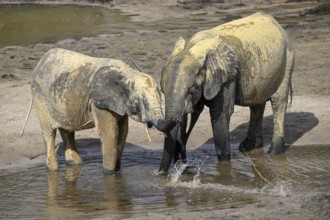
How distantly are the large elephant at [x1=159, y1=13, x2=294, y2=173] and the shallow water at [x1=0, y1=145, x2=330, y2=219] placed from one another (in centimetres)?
33

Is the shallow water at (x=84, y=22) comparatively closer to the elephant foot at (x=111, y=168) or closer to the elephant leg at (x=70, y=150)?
the elephant leg at (x=70, y=150)

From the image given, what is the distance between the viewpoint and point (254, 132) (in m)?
13.2

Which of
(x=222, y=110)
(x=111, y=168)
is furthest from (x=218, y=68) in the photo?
(x=111, y=168)

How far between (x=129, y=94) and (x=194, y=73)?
799mm

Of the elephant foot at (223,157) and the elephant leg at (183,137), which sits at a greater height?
the elephant leg at (183,137)

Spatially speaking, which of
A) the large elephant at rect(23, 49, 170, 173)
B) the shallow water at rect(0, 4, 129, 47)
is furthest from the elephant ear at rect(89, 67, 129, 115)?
the shallow water at rect(0, 4, 129, 47)

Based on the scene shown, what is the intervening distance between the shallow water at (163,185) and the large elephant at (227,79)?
33 centimetres

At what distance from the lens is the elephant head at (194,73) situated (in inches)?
431

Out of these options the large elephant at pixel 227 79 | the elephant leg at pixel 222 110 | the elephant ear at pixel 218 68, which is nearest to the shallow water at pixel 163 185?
the large elephant at pixel 227 79

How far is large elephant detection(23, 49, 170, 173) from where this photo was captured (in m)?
10.9

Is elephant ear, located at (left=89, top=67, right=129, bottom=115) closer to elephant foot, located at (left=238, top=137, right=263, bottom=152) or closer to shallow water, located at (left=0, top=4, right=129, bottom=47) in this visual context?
elephant foot, located at (left=238, top=137, right=263, bottom=152)

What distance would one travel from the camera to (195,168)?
12.2m

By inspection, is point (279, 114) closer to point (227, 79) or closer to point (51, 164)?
point (227, 79)

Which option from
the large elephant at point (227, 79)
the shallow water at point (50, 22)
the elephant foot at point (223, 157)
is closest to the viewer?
the large elephant at point (227, 79)
